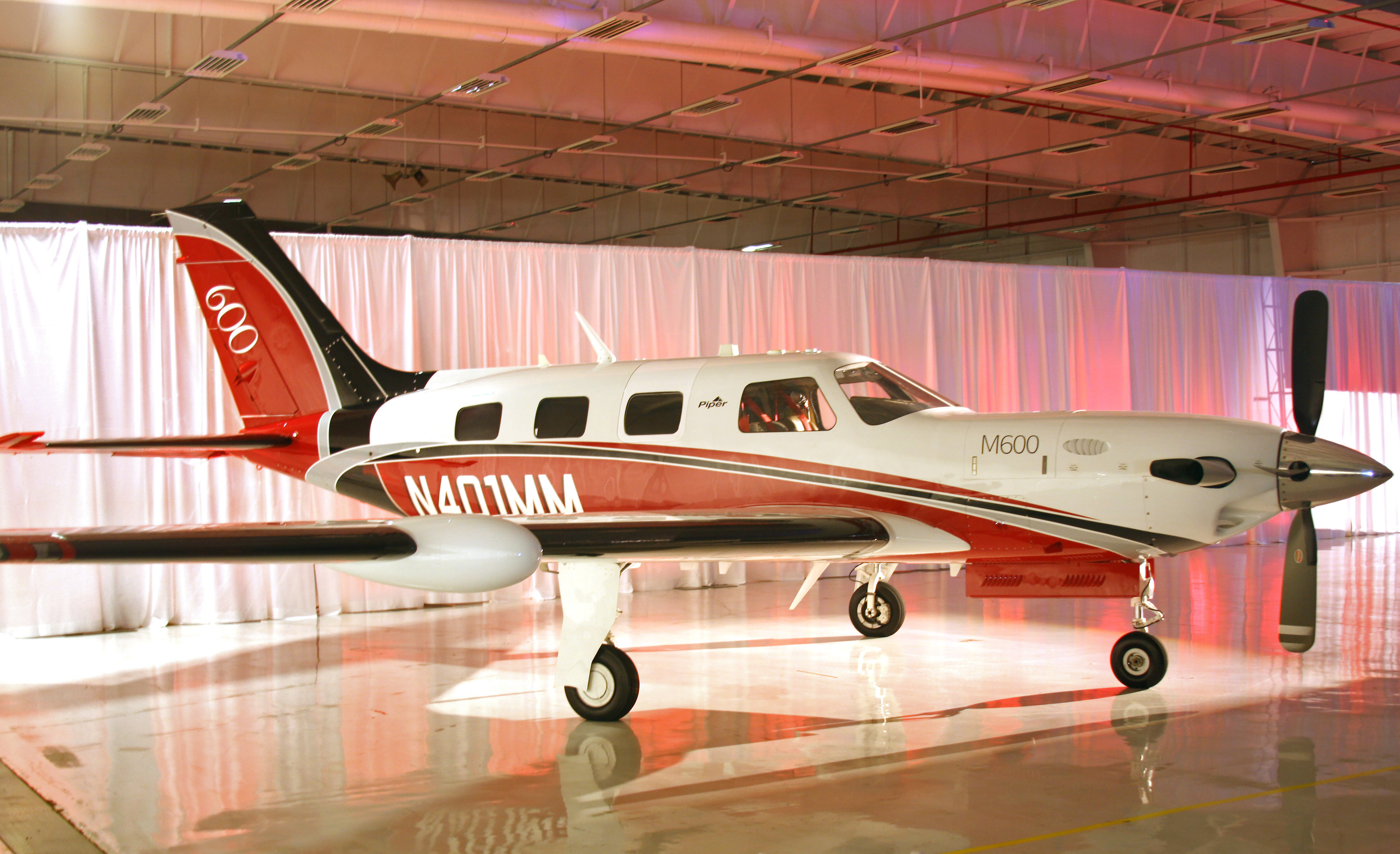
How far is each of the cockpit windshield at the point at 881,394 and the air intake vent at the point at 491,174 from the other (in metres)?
11.6

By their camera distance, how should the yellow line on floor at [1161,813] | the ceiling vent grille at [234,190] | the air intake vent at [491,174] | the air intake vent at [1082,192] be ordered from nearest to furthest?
1. the yellow line on floor at [1161,813]
2. the air intake vent at [491,174]
3. the ceiling vent grille at [234,190]
4. the air intake vent at [1082,192]

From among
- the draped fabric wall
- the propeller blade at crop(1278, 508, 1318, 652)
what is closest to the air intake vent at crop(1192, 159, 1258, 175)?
the draped fabric wall

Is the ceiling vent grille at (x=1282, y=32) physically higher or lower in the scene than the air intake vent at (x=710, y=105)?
lower

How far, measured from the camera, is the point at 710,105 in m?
14.4

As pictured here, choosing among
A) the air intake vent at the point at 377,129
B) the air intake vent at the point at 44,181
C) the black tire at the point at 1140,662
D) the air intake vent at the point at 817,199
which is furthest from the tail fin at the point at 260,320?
the air intake vent at the point at 817,199

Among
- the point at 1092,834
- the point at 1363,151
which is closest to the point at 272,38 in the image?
the point at 1092,834

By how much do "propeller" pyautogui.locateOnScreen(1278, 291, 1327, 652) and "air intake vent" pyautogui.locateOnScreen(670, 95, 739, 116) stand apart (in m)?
7.81

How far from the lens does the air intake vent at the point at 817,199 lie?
21578 mm

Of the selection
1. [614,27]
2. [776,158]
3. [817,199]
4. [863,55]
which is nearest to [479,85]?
[614,27]

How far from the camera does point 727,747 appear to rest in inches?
249

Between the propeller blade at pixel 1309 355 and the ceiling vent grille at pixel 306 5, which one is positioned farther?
the ceiling vent grille at pixel 306 5

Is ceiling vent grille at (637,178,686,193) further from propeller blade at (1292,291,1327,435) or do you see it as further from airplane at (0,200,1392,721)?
propeller blade at (1292,291,1327,435)

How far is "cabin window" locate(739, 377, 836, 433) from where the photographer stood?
8023mm

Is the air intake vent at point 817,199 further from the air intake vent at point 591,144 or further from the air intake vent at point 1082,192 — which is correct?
the air intake vent at point 591,144
